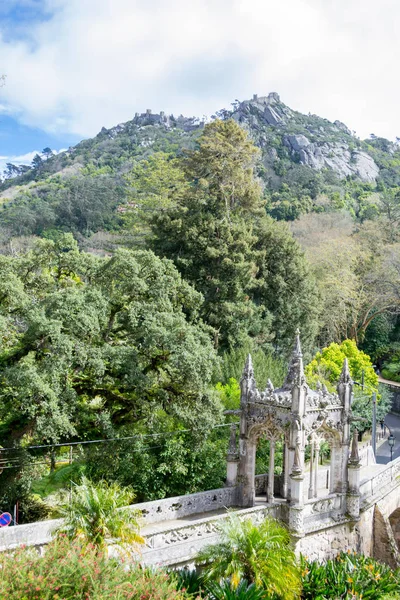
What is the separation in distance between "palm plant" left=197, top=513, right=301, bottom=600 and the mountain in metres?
48.8

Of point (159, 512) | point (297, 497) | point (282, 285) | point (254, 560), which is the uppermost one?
point (282, 285)

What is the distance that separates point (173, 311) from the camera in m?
19.4

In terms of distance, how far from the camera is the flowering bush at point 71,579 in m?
7.53

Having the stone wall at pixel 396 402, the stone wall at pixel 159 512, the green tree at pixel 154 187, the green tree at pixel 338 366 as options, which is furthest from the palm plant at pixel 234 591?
the green tree at pixel 154 187

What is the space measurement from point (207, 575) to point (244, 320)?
18.4m

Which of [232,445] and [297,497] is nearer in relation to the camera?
[297,497]

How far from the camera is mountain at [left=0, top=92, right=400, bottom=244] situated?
210 ft

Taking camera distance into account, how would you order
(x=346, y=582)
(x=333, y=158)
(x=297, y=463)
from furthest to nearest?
(x=333, y=158) → (x=297, y=463) → (x=346, y=582)

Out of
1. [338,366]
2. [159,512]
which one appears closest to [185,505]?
[159,512]

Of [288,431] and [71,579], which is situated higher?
[288,431]

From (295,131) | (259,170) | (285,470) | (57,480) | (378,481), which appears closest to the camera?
(285,470)

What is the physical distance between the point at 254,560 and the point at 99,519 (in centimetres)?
342

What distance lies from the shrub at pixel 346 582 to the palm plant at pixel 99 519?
160 inches

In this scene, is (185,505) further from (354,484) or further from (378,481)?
(378,481)
